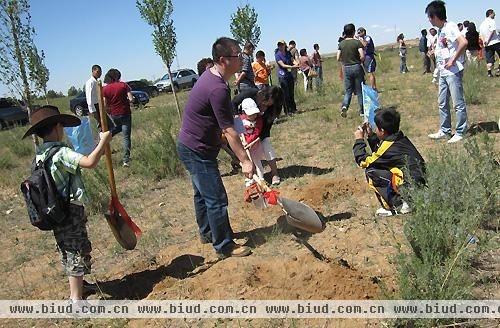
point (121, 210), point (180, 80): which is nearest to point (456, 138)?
point (121, 210)

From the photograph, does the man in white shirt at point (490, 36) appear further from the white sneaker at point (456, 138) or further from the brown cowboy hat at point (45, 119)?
the brown cowboy hat at point (45, 119)

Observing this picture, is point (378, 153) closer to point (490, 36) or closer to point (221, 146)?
point (221, 146)

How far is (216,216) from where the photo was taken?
13.1ft

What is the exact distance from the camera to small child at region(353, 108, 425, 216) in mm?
4113

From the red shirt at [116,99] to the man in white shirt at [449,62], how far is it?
5.37 metres

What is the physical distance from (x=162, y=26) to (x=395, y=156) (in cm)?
1134

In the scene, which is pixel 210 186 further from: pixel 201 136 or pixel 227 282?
pixel 227 282

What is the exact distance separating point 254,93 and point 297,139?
116 inches

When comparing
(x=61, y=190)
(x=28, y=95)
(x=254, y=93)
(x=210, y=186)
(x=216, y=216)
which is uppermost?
(x=28, y=95)

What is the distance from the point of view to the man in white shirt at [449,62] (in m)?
6.19

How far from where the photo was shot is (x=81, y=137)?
8.13m

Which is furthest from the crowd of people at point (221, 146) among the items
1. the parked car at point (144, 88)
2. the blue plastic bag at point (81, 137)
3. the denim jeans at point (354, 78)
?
the parked car at point (144, 88)

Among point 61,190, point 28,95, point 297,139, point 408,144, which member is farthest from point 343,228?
point 28,95

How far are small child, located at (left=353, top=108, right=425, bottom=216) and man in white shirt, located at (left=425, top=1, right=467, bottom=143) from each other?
2.63 metres
